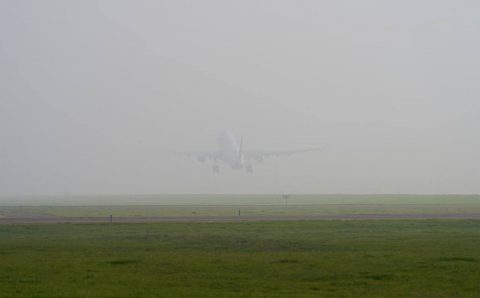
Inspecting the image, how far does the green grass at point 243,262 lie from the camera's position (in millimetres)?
24359

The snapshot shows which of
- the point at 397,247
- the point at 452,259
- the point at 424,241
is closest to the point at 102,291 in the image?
the point at 452,259

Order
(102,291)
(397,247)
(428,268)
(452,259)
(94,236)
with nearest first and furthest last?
(102,291) → (428,268) → (452,259) → (397,247) → (94,236)

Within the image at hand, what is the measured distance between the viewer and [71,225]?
58.3m

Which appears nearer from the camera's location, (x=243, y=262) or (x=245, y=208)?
(x=243, y=262)

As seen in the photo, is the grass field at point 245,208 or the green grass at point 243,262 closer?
the green grass at point 243,262

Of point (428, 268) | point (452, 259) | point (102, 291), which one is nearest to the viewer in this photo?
point (102, 291)

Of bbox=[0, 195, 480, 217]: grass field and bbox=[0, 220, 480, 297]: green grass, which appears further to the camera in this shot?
bbox=[0, 195, 480, 217]: grass field

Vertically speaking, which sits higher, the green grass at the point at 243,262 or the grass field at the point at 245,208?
the grass field at the point at 245,208

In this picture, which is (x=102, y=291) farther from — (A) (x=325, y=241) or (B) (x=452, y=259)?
(A) (x=325, y=241)

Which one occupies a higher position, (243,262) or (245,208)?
(245,208)

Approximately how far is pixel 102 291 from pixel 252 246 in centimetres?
1644

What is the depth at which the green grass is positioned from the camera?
24.4 metres

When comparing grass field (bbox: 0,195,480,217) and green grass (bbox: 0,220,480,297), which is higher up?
grass field (bbox: 0,195,480,217)

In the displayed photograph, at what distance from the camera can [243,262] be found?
1249 inches
